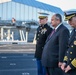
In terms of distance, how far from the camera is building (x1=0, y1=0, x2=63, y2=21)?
128 feet

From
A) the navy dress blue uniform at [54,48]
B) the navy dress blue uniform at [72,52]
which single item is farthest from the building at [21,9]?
the navy dress blue uniform at [72,52]

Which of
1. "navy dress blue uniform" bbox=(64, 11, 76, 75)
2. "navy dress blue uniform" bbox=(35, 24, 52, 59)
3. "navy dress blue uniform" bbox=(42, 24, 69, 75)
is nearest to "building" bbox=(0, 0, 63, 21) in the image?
"navy dress blue uniform" bbox=(35, 24, 52, 59)

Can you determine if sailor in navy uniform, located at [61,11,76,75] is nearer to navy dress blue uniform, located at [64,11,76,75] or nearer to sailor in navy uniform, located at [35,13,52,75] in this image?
navy dress blue uniform, located at [64,11,76,75]

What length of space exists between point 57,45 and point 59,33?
222 mm

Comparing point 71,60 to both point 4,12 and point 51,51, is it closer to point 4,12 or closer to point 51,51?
point 51,51

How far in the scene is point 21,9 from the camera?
134ft

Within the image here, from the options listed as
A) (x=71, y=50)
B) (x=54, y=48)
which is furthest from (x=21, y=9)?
(x=71, y=50)

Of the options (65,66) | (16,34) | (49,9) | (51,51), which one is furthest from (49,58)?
(49,9)

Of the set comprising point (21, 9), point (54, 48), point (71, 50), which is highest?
point (21, 9)

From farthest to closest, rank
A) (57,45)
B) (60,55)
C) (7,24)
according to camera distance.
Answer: (7,24)
(57,45)
(60,55)

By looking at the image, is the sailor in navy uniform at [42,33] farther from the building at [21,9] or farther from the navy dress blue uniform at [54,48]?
the building at [21,9]

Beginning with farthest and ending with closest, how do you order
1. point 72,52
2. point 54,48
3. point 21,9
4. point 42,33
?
point 21,9 < point 42,33 < point 54,48 < point 72,52

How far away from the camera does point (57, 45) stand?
16.9 feet

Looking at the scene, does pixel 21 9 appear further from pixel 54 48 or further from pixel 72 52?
→ pixel 72 52
